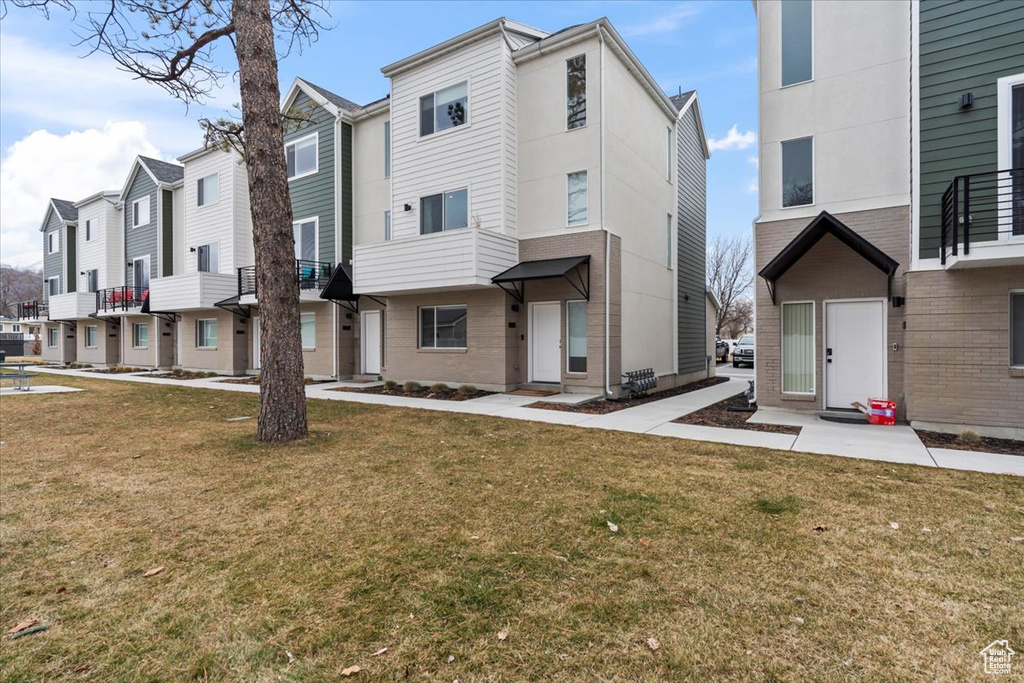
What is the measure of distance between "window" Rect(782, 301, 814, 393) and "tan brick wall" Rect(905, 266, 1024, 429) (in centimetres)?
172

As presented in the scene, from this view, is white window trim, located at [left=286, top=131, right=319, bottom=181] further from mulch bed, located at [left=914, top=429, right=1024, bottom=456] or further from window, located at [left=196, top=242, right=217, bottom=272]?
mulch bed, located at [left=914, top=429, right=1024, bottom=456]

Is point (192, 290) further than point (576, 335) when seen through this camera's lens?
Yes

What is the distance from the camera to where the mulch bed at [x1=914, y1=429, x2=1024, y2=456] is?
6.87 m

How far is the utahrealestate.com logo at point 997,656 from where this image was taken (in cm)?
232

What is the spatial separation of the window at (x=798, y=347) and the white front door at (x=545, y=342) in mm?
5146

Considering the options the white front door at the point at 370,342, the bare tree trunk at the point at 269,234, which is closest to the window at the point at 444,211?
the white front door at the point at 370,342

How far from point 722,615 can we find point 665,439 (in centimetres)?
492

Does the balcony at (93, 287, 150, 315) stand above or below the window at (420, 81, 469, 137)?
below

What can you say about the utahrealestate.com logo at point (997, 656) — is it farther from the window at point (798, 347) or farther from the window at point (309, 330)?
the window at point (309, 330)

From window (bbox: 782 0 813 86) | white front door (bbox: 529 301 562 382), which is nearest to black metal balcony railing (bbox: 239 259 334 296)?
white front door (bbox: 529 301 562 382)

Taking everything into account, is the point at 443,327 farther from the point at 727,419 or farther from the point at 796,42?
the point at 796,42

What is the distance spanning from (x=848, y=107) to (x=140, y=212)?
2930cm

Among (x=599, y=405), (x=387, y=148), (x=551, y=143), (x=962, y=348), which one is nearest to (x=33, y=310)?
(x=387, y=148)

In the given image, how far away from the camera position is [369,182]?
54.0 feet
